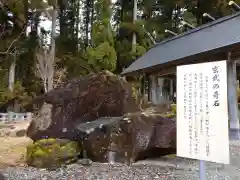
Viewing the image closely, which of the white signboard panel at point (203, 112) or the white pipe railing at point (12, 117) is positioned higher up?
the white signboard panel at point (203, 112)

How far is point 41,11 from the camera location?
18.1m

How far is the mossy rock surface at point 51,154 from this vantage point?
4320 millimetres

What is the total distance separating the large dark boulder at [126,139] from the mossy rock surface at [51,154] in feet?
1.09

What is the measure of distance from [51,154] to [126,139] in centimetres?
124

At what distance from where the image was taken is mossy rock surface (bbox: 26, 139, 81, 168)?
432 centimetres

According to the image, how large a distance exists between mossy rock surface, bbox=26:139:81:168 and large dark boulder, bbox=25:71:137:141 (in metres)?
0.83

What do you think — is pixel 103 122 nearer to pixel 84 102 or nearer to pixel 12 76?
pixel 84 102

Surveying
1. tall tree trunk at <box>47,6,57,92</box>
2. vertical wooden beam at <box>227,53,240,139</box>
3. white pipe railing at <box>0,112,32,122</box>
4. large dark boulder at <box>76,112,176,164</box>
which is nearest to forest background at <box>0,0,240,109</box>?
tall tree trunk at <box>47,6,57,92</box>

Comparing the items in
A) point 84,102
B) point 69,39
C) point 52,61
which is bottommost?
point 84,102

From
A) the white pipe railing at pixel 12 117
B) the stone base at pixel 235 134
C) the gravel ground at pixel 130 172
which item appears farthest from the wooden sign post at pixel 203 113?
the white pipe railing at pixel 12 117

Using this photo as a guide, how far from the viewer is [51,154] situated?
4.34 m

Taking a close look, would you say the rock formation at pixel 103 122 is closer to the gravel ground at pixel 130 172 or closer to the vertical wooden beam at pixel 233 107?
the gravel ground at pixel 130 172

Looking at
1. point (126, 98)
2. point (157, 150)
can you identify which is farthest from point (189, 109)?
point (126, 98)

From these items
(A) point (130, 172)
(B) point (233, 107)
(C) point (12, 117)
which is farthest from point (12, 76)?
(A) point (130, 172)
